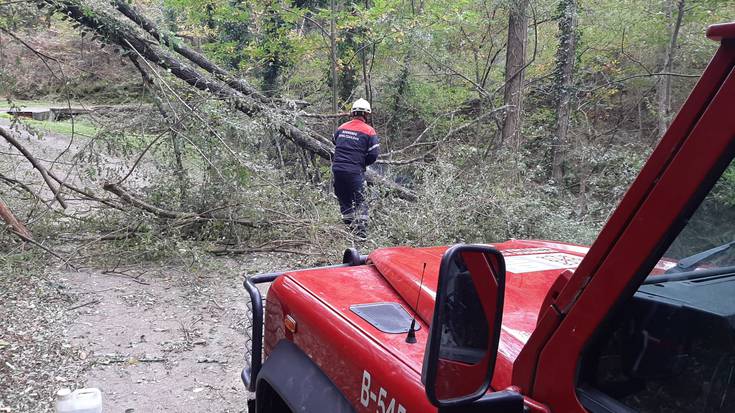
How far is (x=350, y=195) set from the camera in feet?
27.3

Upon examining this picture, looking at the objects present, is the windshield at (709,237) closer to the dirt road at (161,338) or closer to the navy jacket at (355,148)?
the dirt road at (161,338)

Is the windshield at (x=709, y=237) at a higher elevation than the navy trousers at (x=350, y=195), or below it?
higher

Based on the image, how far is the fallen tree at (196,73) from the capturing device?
7660 mm

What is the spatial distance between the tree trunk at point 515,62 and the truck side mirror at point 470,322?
35.3 feet

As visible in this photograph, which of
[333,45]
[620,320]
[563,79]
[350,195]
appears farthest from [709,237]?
[563,79]

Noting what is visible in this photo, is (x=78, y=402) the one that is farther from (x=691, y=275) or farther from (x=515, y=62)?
(x=515, y=62)

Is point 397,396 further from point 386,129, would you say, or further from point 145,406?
point 386,129

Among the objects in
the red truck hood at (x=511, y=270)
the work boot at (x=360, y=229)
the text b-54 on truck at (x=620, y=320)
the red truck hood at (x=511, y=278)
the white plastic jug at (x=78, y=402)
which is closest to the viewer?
the text b-54 on truck at (x=620, y=320)

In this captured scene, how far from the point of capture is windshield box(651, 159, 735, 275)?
107cm

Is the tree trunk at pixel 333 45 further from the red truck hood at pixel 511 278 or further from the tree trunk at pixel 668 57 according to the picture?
the red truck hood at pixel 511 278

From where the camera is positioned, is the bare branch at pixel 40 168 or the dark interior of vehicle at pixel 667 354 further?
the bare branch at pixel 40 168

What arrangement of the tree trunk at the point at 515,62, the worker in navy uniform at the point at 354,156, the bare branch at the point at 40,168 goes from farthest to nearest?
the tree trunk at the point at 515,62 → the worker in navy uniform at the point at 354,156 → the bare branch at the point at 40,168

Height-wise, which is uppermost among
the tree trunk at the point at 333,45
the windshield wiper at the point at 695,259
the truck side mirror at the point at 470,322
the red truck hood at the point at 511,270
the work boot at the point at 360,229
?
the tree trunk at the point at 333,45

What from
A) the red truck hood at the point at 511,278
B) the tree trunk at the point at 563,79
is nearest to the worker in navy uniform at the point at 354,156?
the tree trunk at the point at 563,79
